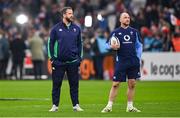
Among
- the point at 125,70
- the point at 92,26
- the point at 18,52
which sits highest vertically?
the point at 92,26

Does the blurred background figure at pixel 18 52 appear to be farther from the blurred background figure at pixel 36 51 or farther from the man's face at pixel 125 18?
the man's face at pixel 125 18

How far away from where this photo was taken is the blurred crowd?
120ft

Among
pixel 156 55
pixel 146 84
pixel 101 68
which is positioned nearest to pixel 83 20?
pixel 101 68

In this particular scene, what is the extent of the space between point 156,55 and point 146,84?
305cm

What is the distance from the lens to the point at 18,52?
37406 millimetres

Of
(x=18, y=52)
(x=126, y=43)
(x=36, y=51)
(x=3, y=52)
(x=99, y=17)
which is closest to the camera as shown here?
(x=126, y=43)

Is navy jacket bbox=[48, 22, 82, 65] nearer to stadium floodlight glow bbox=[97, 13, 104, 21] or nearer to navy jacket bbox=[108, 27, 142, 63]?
navy jacket bbox=[108, 27, 142, 63]

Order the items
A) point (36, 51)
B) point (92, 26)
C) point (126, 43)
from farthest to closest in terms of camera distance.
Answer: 1. point (92, 26)
2. point (36, 51)
3. point (126, 43)

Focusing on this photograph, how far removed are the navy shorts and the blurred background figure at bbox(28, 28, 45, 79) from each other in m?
18.6

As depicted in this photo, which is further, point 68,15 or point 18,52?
point 18,52

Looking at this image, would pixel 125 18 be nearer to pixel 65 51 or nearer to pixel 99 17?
pixel 65 51

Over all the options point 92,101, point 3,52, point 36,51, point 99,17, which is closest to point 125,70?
point 92,101

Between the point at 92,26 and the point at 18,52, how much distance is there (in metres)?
4.56

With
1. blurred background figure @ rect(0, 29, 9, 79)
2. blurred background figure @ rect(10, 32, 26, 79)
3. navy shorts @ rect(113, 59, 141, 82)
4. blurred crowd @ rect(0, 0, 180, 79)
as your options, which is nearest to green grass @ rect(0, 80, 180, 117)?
navy shorts @ rect(113, 59, 141, 82)
